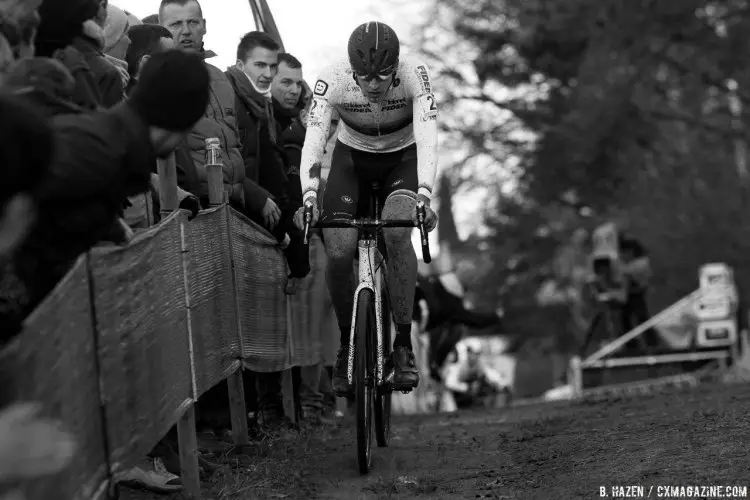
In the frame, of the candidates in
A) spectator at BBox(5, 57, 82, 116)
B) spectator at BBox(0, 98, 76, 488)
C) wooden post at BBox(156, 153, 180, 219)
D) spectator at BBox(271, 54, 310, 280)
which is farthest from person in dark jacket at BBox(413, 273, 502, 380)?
spectator at BBox(0, 98, 76, 488)

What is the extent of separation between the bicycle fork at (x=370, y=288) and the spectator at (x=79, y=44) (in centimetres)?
243

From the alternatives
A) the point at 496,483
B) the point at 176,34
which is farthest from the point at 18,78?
the point at 176,34

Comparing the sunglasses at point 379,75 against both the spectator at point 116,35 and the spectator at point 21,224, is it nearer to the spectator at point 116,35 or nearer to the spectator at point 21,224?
the spectator at point 116,35

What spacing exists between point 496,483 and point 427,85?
2726mm

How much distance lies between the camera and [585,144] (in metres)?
32.2

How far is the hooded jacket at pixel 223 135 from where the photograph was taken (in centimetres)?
980

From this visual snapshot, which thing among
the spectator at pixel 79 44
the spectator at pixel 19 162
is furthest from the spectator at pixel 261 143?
the spectator at pixel 19 162

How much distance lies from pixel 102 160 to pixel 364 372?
3290mm

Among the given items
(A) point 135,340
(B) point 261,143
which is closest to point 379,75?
(B) point 261,143

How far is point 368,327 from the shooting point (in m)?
8.93

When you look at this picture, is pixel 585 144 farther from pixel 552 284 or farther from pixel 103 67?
pixel 103 67

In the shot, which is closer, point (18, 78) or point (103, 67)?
point (18, 78)

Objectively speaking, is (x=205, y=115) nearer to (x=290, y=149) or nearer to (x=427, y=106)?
(x=427, y=106)

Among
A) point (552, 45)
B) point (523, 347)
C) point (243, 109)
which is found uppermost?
point (552, 45)
